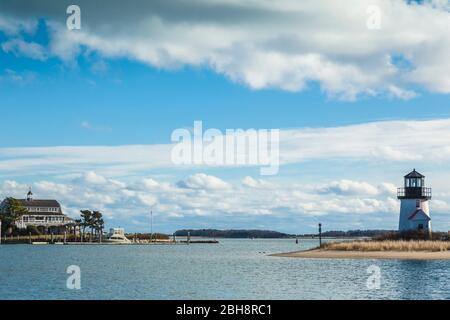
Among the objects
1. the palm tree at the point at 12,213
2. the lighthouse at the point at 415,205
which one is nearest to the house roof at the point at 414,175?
the lighthouse at the point at 415,205

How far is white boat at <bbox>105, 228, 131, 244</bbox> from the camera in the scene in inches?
7141

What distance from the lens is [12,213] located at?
510ft

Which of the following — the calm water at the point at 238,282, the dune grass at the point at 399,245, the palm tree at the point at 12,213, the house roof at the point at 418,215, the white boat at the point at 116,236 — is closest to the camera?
the calm water at the point at 238,282

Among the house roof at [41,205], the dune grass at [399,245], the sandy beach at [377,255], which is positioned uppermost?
the house roof at [41,205]

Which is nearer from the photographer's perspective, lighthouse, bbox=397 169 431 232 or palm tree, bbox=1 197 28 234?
lighthouse, bbox=397 169 431 232

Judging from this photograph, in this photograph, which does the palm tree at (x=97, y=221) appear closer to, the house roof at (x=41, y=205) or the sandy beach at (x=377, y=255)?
the house roof at (x=41, y=205)

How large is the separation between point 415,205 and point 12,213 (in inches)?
3949

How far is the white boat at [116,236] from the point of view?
181 metres

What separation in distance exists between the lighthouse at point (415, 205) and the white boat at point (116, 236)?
10640 centimetres

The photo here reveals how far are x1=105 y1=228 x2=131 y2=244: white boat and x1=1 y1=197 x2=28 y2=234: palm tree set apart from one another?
27558mm

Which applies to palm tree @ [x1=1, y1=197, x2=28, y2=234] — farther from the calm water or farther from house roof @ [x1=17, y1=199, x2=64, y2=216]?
the calm water

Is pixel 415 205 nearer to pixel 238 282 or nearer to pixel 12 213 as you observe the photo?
pixel 238 282

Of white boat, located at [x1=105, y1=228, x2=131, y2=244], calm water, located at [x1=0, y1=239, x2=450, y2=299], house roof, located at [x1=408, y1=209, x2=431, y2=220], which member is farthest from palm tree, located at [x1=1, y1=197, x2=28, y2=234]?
house roof, located at [x1=408, y1=209, x2=431, y2=220]
